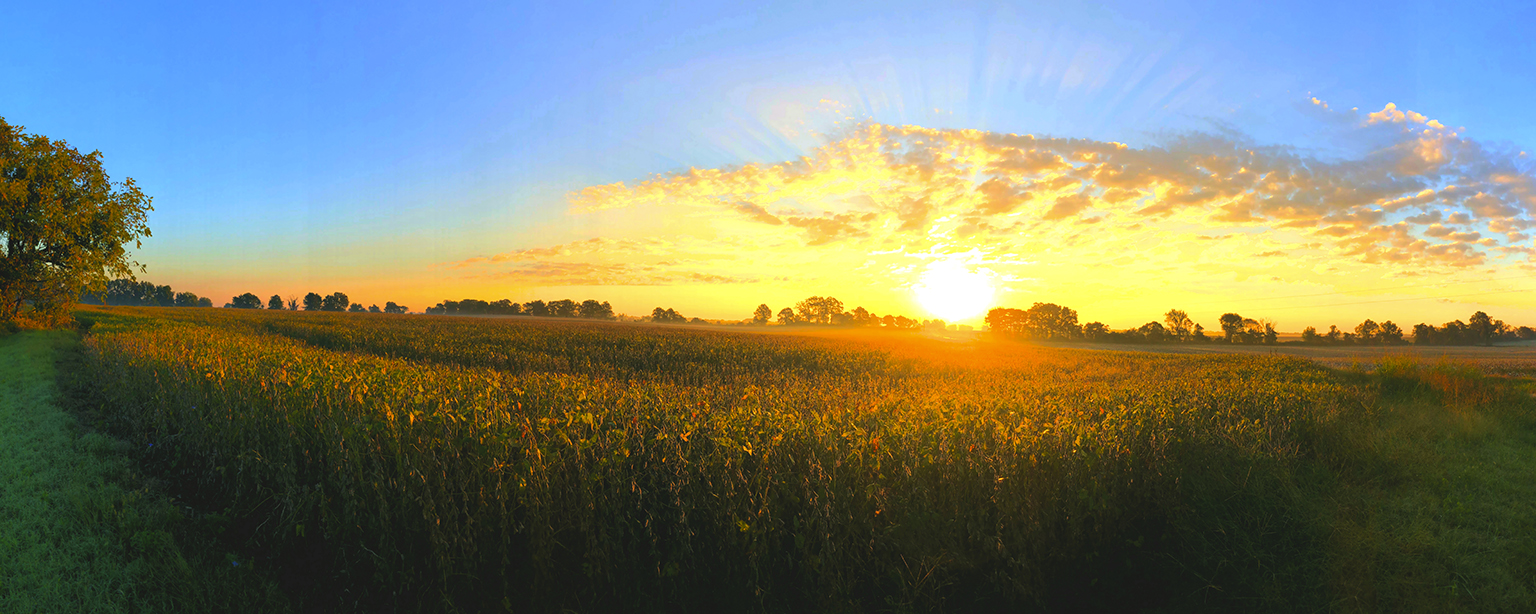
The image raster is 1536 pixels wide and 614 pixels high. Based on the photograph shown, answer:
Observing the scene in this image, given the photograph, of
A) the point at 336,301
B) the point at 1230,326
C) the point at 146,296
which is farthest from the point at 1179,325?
the point at 146,296

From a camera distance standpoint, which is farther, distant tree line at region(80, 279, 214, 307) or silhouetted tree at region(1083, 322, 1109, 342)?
distant tree line at region(80, 279, 214, 307)

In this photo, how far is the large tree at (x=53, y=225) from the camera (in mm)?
23031

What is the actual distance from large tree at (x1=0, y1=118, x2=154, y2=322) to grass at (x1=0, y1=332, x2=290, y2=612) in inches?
976

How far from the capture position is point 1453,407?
1214 cm

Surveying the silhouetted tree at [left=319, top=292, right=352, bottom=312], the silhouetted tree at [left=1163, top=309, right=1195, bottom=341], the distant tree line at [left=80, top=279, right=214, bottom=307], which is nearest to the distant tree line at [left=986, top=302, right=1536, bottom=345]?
the silhouetted tree at [left=1163, top=309, right=1195, bottom=341]

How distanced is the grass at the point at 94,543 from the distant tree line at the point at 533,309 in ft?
306

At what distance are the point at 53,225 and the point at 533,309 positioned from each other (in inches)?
3504

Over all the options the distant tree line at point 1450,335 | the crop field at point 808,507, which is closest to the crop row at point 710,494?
the crop field at point 808,507

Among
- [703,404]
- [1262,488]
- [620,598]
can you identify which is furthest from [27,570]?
[1262,488]

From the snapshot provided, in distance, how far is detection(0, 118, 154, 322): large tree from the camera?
23031mm

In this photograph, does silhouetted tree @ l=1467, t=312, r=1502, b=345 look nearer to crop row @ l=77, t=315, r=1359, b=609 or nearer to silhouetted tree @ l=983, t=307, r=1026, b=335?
silhouetted tree @ l=983, t=307, r=1026, b=335

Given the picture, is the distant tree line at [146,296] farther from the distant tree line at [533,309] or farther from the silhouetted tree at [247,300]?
the distant tree line at [533,309]

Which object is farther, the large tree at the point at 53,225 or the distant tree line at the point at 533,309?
the distant tree line at the point at 533,309

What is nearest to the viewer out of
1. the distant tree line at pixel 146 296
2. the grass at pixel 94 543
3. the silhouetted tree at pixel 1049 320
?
the grass at pixel 94 543
